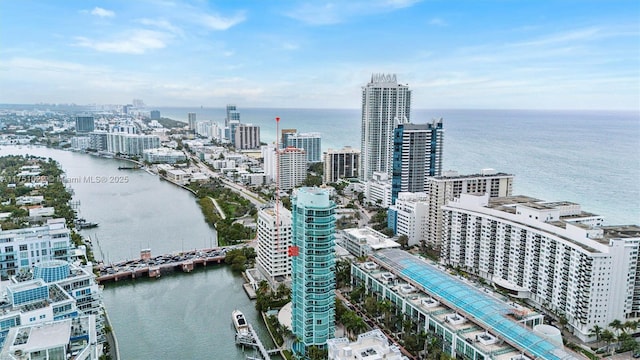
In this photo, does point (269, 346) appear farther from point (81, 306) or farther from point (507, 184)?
point (507, 184)

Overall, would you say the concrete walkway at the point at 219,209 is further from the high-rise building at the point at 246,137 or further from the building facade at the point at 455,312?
the high-rise building at the point at 246,137

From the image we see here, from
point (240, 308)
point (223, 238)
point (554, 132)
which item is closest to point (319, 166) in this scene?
point (223, 238)

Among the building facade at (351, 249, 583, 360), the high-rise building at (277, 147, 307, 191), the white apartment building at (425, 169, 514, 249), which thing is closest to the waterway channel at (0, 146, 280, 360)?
the building facade at (351, 249, 583, 360)

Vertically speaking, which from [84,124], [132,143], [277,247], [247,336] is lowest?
[247,336]

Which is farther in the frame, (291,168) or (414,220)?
(291,168)

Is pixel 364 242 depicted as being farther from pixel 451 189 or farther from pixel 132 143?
pixel 132 143

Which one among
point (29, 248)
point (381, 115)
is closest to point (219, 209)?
point (381, 115)

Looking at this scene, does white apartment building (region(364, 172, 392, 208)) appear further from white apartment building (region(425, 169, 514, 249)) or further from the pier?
the pier
